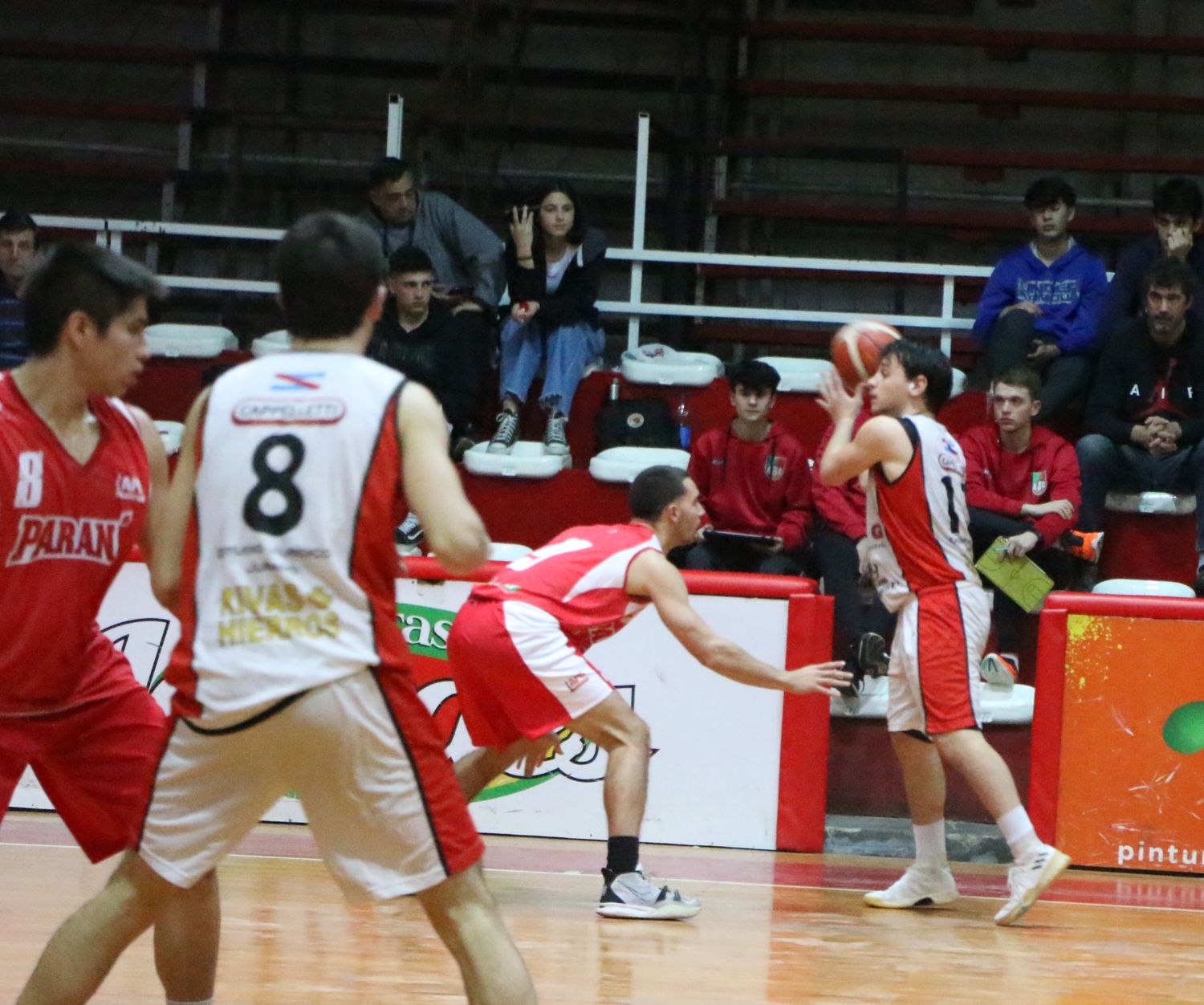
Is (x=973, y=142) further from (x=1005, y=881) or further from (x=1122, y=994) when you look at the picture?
(x=1122, y=994)

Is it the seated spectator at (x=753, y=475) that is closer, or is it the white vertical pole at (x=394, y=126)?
the seated spectator at (x=753, y=475)

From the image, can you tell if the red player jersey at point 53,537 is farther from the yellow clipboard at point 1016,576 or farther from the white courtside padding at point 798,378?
the white courtside padding at point 798,378

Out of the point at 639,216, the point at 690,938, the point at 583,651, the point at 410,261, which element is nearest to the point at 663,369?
the point at 639,216

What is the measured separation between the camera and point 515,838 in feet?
21.2

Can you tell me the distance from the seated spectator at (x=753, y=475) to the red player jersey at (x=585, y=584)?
2330 mm

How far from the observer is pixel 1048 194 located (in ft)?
27.7

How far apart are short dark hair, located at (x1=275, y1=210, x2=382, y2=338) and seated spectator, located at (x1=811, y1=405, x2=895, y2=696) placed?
4.30 m

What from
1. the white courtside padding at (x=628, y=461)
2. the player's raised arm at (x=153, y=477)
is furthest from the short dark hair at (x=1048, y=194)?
the player's raised arm at (x=153, y=477)

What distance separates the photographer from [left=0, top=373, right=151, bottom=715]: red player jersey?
324cm

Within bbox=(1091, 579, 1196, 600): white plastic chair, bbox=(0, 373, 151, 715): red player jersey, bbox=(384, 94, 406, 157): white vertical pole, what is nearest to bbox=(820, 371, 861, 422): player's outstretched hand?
bbox=(1091, 579, 1196, 600): white plastic chair

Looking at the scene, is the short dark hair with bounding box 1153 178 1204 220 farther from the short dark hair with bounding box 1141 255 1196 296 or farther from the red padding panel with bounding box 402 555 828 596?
the red padding panel with bounding box 402 555 828 596

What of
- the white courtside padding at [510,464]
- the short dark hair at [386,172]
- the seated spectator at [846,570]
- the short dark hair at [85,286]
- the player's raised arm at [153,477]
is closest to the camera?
the short dark hair at [85,286]

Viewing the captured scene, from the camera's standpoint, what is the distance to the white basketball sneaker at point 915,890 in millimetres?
5379

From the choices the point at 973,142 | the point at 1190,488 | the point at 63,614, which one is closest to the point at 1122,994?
the point at 63,614
